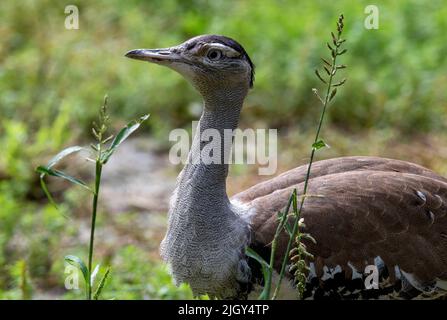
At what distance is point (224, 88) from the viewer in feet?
11.9

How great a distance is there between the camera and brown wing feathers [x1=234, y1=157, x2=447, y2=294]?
3.51 m

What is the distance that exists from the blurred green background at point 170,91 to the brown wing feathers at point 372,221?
1431 mm

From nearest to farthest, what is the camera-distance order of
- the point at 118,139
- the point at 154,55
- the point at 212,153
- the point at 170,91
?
the point at 118,139
the point at 154,55
the point at 212,153
the point at 170,91

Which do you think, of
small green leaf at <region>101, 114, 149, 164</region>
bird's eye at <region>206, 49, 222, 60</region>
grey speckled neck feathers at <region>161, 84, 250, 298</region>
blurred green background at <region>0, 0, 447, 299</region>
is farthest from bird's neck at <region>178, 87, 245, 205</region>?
blurred green background at <region>0, 0, 447, 299</region>

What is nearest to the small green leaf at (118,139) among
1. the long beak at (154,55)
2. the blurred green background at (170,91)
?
the long beak at (154,55)

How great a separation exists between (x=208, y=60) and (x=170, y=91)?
117 inches

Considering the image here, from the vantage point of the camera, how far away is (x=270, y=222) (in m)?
3.53

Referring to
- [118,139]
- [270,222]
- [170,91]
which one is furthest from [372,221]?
[170,91]

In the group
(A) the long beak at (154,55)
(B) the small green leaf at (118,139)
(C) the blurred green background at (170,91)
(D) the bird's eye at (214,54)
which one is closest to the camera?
(B) the small green leaf at (118,139)

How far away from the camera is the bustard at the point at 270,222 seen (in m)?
3.51

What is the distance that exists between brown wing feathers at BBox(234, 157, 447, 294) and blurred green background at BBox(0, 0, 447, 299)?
143 centimetres

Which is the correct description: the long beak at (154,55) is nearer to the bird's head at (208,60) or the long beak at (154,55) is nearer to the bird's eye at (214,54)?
the bird's head at (208,60)

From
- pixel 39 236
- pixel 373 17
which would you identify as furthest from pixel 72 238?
pixel 373 17

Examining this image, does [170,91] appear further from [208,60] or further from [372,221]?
[372,221]
